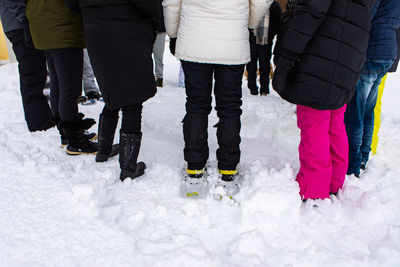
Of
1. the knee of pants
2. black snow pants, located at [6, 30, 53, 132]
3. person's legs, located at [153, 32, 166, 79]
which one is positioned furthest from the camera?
person's legs, located at [153, 32, 166, 79]

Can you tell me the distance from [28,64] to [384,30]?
2874mm

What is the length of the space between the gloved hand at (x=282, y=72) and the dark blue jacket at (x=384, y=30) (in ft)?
2.23

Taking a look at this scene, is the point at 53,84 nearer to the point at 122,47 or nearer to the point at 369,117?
the point at 122,47

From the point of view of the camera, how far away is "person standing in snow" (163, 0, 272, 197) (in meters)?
1.54

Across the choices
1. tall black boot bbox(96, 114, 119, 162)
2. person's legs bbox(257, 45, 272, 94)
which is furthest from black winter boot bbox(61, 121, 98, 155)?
person's legs bbox(257, 45, 272, 94)

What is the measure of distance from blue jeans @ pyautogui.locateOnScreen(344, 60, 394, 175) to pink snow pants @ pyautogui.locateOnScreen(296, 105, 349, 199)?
359mm

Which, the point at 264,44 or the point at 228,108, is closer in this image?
the point at 228,108

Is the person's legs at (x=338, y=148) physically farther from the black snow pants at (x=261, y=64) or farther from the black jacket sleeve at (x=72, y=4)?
the black snow pants at (x=261, y=64)

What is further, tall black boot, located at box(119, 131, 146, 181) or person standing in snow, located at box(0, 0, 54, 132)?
person standing in snow, located at box(0, 0, 54, 132)

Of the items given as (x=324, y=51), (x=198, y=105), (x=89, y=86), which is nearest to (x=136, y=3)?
(x=198, y=105)

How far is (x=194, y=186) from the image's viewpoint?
177 cm

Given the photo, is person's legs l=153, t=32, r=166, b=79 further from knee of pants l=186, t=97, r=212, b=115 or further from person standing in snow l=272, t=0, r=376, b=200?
person standing in snow l=272, t=0, r=376, b=200

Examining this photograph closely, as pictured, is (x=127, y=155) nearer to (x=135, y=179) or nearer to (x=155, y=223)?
(x=135, y=179)

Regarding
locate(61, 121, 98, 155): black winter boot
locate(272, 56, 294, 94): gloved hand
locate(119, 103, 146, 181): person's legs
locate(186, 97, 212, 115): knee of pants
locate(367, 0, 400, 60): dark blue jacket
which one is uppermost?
locate(367, 0, 400, 60): dark blue jacket
